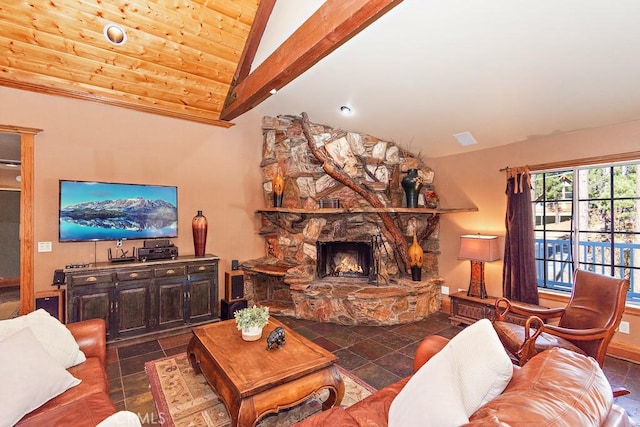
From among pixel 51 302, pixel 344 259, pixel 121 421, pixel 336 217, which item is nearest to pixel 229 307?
pixel 344 259

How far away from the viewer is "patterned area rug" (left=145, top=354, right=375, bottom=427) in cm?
227

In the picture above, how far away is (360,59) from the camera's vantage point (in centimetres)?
340

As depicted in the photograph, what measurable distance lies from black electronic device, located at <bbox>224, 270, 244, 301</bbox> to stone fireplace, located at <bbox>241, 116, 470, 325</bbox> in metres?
0.29

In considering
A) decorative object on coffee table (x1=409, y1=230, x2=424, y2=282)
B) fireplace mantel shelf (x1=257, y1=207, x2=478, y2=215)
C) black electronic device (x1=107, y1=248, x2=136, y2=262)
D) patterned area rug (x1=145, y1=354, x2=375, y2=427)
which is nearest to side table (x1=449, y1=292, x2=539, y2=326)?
decorative object on coffee table (x1=409, y1=230, x2=424, y2=282)

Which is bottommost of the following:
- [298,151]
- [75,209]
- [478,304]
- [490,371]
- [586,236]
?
[478,304]

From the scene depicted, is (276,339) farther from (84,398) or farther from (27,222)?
(27,222)

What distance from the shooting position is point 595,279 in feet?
9.21

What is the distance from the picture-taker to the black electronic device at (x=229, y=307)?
4.48 m

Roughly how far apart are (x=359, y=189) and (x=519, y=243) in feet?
7.24

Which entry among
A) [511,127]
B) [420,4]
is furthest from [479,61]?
[511,127]

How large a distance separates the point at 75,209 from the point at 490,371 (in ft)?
14.5

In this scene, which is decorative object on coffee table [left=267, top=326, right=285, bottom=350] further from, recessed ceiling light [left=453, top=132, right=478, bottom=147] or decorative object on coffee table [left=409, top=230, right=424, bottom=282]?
recessed ceiling light [left=453, top=132, right=478, bottom=147]

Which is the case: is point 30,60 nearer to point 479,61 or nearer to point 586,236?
point 479,61

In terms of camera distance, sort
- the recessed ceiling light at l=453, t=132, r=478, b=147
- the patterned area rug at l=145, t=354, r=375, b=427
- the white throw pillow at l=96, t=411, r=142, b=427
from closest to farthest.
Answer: the white throw pillow at l=96, t=411, r=142, b=427, the patterned area rug at l=145, t=354, r=375, b=427, the recessed ceiling light at l=453, t=132, r=478, b=147
